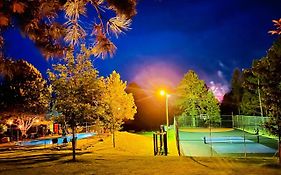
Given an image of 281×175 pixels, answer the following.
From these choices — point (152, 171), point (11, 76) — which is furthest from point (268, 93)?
point (11, 76)

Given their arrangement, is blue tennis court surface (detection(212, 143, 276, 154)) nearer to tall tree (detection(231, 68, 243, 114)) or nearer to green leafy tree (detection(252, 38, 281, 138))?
green leafy tree (detection(252, 38, 281, 138))

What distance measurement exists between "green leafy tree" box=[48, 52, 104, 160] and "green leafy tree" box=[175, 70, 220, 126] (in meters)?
55.0

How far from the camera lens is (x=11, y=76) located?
4.65 m

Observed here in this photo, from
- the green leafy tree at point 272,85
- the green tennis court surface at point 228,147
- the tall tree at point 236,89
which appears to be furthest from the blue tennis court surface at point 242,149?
the tall tree at point 236,89

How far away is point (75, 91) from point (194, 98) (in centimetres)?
5680

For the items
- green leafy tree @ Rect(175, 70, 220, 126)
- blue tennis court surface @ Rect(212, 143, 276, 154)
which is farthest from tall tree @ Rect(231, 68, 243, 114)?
blue tennis court surface @ Rect(212, 143, 276, 154)

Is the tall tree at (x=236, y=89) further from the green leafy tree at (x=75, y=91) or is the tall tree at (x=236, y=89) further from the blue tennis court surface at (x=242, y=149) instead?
the green leafy tree at (x=75, y=91)

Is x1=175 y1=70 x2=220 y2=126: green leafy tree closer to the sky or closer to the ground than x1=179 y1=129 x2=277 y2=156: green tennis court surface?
closer to the sky

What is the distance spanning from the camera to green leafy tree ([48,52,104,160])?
17.7 metres

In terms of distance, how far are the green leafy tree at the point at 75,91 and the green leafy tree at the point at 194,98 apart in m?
55.0

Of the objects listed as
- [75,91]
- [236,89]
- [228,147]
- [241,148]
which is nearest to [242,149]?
[241,148]

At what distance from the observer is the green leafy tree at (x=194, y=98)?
71625 millimetres

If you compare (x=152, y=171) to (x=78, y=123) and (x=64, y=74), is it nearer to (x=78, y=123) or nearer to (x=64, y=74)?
(x=78, y=123)

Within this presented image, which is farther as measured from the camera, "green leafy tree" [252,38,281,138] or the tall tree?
the tall tree
